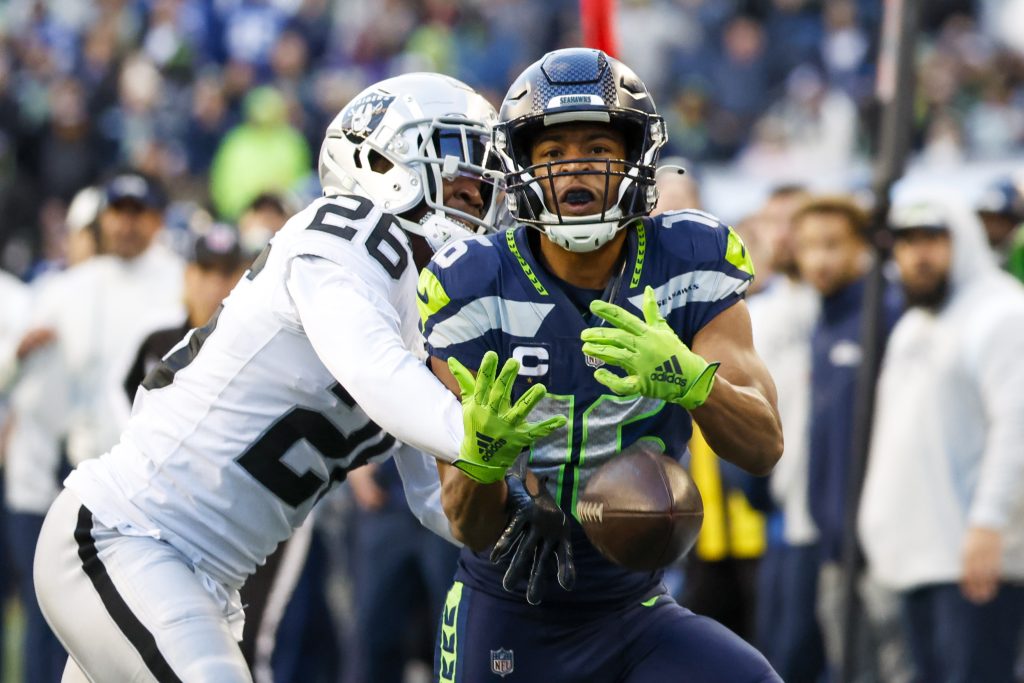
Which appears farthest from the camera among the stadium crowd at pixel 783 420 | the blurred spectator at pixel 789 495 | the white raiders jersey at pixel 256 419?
the blurred spectator at pixel 789 495

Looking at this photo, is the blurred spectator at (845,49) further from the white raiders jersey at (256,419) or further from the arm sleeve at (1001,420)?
the white raiders jersey at (256,419)

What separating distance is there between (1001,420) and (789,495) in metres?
1.12

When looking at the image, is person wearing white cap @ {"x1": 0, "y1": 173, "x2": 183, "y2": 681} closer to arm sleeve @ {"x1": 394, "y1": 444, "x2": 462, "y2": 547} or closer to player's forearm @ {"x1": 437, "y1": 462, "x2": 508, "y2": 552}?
arm sleeve @ {"x1": 394, "y1": 444, "x2": 462, "y2": 547}

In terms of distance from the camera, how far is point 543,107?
3.15 meters

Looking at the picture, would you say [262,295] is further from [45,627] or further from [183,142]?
[183,142]

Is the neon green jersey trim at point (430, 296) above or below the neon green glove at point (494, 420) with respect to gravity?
above

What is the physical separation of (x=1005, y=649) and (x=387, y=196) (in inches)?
115

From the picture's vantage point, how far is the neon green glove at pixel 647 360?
2795 mm

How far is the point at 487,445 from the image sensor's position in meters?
2.86

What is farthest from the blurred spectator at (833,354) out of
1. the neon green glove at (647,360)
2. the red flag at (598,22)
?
the neon green glove at (647,360)

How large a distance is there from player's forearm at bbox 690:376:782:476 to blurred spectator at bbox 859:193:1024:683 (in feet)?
8.38

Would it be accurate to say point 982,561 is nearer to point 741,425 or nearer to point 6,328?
point 741,425

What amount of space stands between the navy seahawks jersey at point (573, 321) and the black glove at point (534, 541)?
0.41ft

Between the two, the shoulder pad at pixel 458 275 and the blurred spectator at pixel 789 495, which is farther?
the blurred spectator at pixel 789 495
